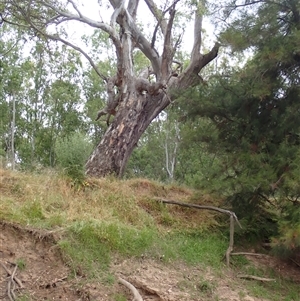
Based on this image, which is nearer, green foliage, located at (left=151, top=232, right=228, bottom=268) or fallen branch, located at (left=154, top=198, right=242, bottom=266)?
green foliage, located at (left=151, top=232, right=228, bottom=268)

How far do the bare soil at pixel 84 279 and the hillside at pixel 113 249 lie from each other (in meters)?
0.01

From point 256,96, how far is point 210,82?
117cm

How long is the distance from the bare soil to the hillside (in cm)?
1

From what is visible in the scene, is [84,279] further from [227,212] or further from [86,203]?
[227,212]

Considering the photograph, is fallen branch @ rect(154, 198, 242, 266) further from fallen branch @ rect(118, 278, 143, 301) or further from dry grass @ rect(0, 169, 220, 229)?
fallen branch @ rect(118, 278, 143, 301)

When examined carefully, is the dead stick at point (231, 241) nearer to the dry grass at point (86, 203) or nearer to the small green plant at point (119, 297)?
the dry grass at point (86, 203)

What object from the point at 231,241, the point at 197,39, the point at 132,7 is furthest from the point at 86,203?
the point at 132,7

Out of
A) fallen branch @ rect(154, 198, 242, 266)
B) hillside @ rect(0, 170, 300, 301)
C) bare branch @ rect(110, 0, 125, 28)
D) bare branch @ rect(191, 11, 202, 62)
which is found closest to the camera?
hillside @ rect(0, 170, 300, 301)

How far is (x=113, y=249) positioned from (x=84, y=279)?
2.35ft

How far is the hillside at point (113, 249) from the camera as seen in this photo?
4.65m

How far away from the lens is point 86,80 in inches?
989

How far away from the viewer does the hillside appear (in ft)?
15.3

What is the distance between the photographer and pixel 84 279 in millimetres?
4680

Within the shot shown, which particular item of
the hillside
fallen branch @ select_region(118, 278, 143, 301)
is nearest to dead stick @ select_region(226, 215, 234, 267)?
the hillside
